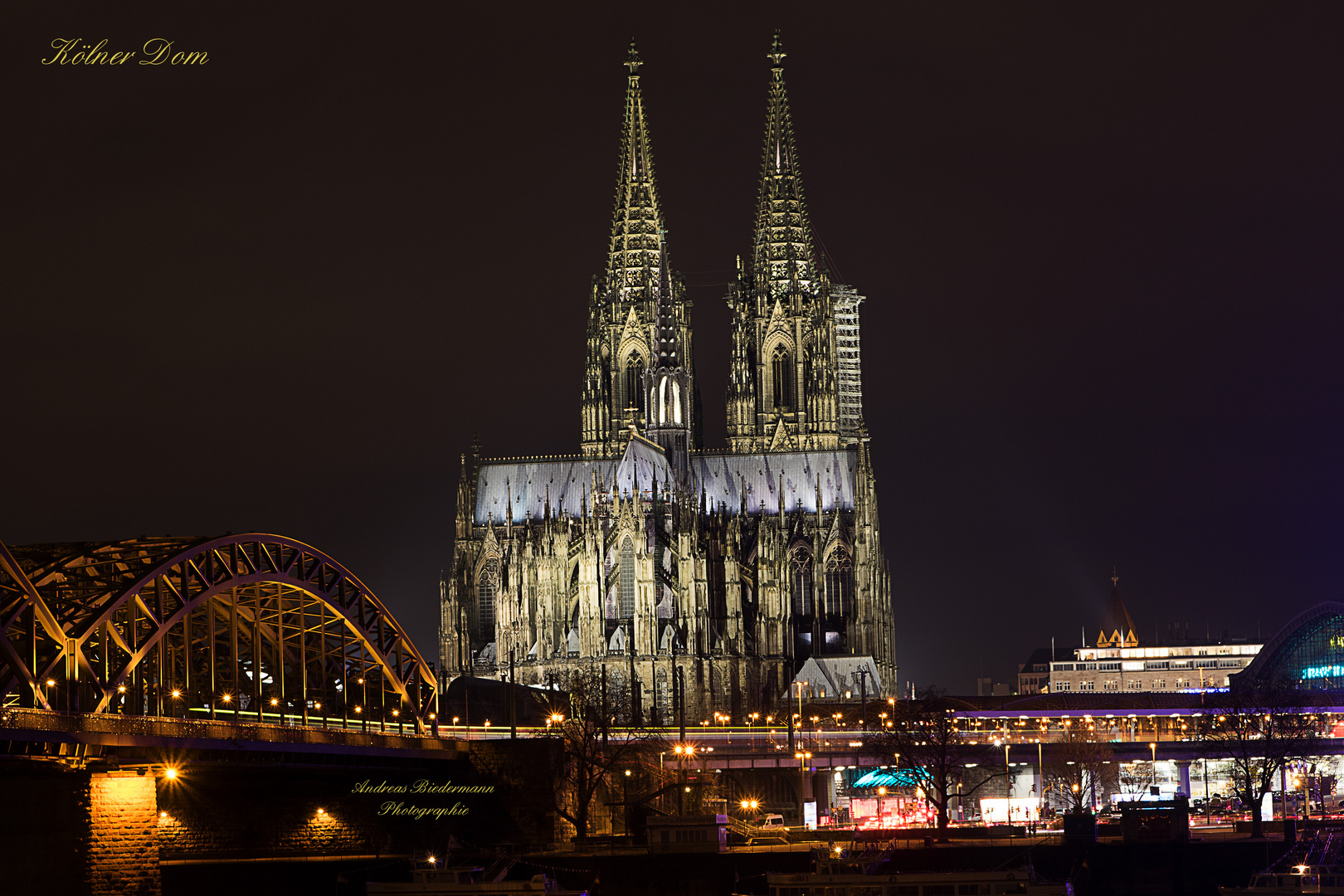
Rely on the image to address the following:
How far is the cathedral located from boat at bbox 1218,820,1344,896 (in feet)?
190

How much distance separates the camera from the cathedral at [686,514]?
15412 centimetres

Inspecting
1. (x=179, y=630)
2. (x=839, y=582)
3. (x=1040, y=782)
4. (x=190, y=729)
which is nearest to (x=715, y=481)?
(x=839, y=582)

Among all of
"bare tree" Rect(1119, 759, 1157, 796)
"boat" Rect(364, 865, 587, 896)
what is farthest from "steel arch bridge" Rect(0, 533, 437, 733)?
"bare tree" Rect(1119, 759, 1157, 796)

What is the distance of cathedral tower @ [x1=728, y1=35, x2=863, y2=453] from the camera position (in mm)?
181250

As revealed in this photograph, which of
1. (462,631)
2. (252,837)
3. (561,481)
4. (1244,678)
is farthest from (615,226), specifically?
(252,837)

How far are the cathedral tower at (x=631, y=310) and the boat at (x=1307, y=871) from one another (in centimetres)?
9505

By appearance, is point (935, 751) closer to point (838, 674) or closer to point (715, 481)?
point (838, 674)

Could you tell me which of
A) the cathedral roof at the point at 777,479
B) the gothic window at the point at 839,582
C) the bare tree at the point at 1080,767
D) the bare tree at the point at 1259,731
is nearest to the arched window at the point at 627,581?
the cathedral roof at the point at 777,479

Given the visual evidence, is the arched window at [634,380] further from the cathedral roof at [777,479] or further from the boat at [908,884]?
the boat at [908,884]

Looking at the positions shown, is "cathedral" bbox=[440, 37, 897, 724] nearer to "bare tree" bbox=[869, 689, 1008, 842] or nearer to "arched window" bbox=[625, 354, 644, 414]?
"arched window" bbox=[625, 354, 644, 414]

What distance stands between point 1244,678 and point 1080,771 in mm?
58741

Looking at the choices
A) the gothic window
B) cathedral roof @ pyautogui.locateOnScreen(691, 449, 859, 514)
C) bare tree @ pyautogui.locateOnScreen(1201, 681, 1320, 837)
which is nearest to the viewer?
bare tree @ pyautogui.locateOnScreen(1201, 681, 1320, 837)

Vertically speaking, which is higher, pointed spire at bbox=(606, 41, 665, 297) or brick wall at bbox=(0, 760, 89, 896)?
pointed spire at bbox=(606, 41, 665, 297)

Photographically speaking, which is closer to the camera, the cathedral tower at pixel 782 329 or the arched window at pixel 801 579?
the arched window at pixel 801 579
